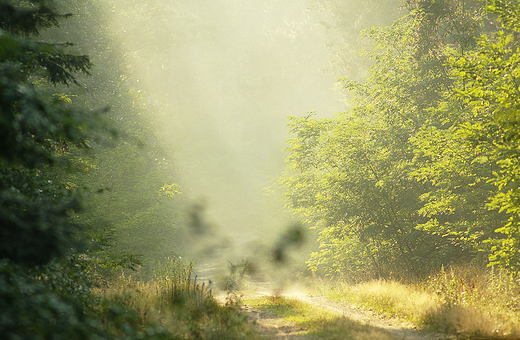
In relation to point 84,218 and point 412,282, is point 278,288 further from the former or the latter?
point 84,218

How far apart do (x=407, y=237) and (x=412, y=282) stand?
1995 mm

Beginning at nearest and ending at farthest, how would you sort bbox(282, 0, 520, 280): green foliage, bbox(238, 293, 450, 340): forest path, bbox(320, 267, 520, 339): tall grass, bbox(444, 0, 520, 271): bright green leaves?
1. bbox(320, 267, 520, 339): tall grass
2. bbox(238, 293, 450, 340): forest path
3. bbox(444, 0, 520, 271): bright green leaves
4. bbox(282, 0, 520, 280): green foliage

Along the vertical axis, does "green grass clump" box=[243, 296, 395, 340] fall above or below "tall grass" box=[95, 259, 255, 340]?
below

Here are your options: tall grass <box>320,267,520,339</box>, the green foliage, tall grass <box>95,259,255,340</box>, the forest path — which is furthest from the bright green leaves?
tall grass <box>95,259,255,340</box>

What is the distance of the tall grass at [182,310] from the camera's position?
6.05m

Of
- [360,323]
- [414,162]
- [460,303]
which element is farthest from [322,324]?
[414,162]

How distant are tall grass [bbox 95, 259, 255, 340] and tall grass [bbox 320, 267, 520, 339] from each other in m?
4.25

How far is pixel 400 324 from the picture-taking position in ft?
27.7


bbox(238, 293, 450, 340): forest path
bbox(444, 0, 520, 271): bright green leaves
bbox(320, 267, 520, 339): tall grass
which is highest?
bbox(444, 0, 520, 271): bright green leaves

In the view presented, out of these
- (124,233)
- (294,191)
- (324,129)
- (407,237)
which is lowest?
(407,237)

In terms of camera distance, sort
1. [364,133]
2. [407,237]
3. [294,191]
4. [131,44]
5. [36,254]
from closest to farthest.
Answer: [36,254]
[407,237]
[364,133]
[294,191]
[131,44]

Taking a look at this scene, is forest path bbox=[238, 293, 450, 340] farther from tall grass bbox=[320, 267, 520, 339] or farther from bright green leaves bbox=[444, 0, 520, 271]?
bright green leaves bbox=[444, 0, 520, 271]

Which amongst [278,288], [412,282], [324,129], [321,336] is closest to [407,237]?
[412,282]

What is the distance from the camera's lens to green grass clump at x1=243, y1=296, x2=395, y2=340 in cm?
664
